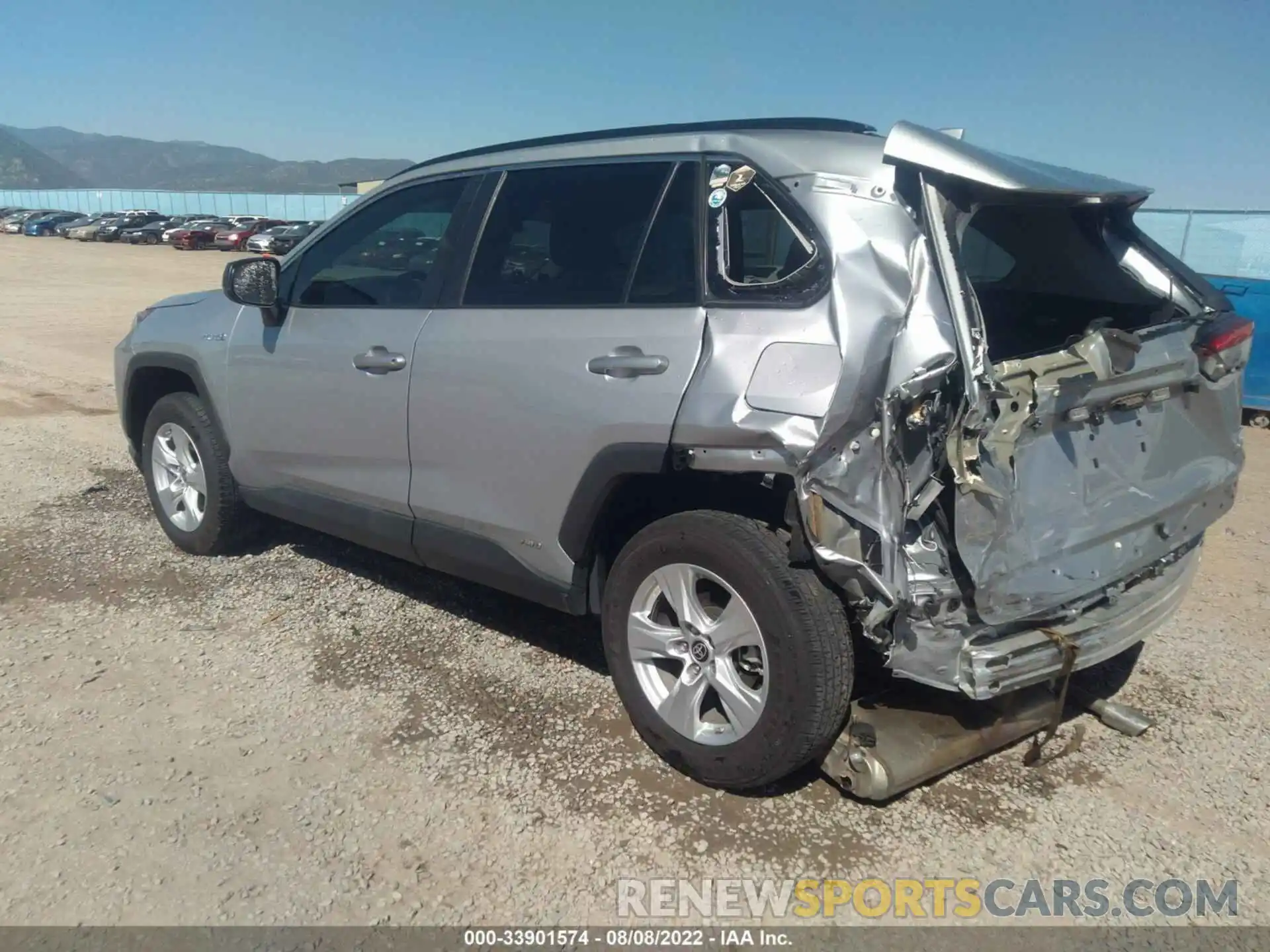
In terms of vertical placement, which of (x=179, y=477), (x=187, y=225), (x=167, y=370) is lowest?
(x=179, y=477)

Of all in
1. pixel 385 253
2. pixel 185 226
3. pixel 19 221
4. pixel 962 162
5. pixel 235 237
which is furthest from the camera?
pixel 19 221

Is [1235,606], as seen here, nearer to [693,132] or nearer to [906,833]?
[906,833]

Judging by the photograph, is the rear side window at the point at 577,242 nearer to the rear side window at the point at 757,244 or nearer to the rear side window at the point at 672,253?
the rear side window at the point at 672,253

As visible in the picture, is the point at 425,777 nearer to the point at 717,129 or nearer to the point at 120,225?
the point at 717,129

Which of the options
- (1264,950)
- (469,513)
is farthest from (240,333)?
(1264,950)

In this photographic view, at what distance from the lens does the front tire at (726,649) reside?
106 inches

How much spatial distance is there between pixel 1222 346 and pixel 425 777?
293 cm

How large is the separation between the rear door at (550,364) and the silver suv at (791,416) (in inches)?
0.5

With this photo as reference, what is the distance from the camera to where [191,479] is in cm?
491

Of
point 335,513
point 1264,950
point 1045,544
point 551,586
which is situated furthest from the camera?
point 335,513

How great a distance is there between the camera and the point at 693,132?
3.14 m

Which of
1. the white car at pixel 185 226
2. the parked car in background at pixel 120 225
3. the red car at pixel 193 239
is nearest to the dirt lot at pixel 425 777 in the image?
the red car at pixel 193 239

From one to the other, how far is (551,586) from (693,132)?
1.57 meters

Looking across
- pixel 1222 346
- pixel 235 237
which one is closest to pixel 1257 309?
pixel 1222 346
